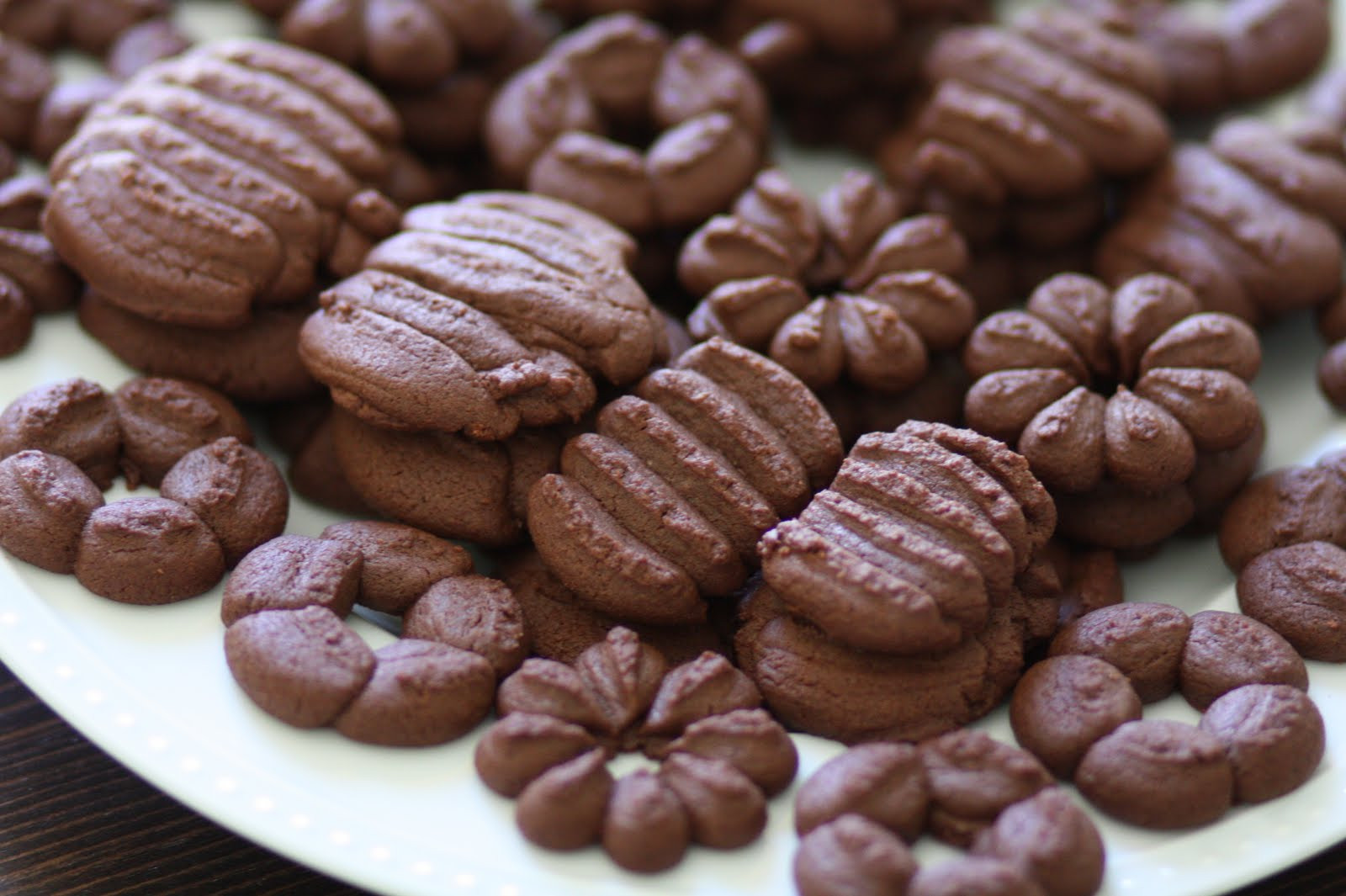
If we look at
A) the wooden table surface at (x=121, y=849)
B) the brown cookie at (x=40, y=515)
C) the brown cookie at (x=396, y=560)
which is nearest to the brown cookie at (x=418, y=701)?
the brown cookie at (x=396, y=560)

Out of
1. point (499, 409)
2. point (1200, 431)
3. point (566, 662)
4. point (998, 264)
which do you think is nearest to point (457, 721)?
point (566, 662)

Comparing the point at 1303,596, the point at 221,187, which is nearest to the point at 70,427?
the point at 221,187

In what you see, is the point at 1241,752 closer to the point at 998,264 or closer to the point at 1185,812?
the point at 1185,812

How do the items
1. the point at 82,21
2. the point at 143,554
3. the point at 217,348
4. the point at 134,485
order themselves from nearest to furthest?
the point at 143,554
the point at 134,485
the point at 217,348
the point at 82,21

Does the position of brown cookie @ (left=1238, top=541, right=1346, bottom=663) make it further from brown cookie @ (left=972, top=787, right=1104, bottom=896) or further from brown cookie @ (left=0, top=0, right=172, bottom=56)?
brown cookie @ (left=0, top=0, right=172, bottom=56)

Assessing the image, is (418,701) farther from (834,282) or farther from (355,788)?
(834,282)

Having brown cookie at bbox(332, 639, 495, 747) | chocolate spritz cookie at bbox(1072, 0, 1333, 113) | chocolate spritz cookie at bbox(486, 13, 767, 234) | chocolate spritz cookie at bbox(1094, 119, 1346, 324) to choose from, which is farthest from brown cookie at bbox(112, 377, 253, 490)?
chocolate spritz cookie at bbox(1072, 0, 1333, 113)
